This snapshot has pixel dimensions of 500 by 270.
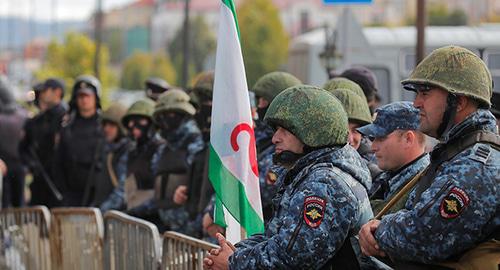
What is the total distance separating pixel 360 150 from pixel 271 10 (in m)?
77.7

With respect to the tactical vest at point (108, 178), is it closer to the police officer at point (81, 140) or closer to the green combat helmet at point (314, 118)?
the police officer at point (81, 140)

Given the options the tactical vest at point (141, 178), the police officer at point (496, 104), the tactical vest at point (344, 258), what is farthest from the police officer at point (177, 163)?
the tactical vest at point (344, 258)

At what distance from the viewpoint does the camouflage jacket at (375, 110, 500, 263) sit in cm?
406

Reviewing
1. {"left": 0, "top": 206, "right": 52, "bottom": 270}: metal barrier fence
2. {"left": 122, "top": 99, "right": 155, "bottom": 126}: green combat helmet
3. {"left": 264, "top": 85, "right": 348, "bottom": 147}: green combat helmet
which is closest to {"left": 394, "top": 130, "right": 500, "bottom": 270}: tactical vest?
{"left": 264, "top": 85, "right": 348, "bottom": 147}: green combat helmet

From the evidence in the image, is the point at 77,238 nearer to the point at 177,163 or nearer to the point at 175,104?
the point at 177,163

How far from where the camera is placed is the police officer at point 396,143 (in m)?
5.35

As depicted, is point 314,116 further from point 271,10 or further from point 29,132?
point 271,10

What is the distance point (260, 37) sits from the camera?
275ft

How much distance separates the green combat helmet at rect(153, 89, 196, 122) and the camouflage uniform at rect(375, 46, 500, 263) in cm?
392

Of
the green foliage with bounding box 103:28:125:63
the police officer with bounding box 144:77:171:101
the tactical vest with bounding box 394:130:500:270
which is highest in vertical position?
the tactical vest with bounding box 394:130:500:270

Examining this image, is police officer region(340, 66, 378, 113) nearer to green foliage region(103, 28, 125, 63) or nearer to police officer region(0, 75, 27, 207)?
police officer region(0, 75, 27, 207)

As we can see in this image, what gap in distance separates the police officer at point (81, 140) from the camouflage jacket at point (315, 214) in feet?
20.0

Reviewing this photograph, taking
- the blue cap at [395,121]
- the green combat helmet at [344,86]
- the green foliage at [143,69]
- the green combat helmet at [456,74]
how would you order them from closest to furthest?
the green combat helmet at [456,74], the blue cap at [395,121], the green combat helmet at [344,86], the green foliage at [143,69]

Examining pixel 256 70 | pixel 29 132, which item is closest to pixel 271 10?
pixel 256 70
